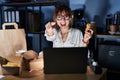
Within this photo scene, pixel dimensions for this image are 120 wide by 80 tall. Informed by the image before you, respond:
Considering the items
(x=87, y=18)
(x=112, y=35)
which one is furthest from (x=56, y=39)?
→ (x=87, y=18)

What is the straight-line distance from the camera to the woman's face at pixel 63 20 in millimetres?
2212

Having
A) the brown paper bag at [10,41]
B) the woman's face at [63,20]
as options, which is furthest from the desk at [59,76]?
the woman's face at [63,20]

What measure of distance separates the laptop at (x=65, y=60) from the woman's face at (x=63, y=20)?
0.74 meters

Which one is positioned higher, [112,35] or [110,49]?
[112,35]

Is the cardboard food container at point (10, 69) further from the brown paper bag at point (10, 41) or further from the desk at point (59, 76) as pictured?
the brown paper bag at point (10, 41)

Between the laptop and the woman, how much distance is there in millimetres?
652

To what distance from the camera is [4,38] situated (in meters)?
2.14

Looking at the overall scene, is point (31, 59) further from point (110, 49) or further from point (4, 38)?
point (110, 49)

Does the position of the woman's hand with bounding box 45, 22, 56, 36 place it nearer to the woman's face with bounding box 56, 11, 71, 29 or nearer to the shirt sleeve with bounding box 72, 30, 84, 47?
the woman's face with bounding box 56, 11, 71, 29

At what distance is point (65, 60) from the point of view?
1.53 m

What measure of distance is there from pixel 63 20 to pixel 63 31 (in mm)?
119

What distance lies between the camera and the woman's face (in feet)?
7.26

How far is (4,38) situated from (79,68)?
0.95 metres

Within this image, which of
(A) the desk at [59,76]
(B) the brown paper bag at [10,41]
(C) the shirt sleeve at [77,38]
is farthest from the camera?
(C) the shirt sleeve at [77,38]
